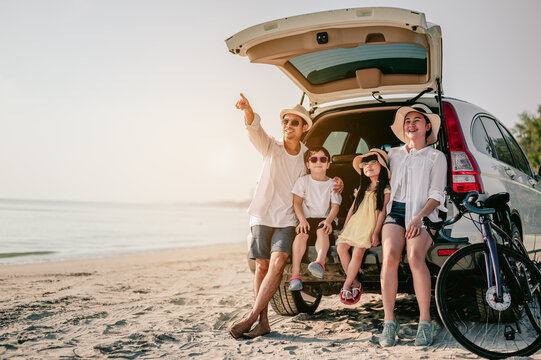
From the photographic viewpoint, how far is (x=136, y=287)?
23.5 ft

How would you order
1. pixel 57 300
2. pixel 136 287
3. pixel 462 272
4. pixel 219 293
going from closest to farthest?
pixel 462 272
pixel 57 300
pixel 219 293
pixel 136 287

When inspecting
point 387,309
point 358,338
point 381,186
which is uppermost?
point 381,186

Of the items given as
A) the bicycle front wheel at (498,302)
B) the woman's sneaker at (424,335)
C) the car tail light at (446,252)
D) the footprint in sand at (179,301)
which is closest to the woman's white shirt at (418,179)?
the car tail light at (446,252)

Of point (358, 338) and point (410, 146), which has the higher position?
point (410, 146)

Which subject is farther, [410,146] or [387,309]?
[410,146]

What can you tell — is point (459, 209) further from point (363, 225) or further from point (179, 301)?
point (179, 301)

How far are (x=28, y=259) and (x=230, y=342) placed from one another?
399 inches

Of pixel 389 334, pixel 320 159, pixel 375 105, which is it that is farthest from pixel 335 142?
pixel 389 334

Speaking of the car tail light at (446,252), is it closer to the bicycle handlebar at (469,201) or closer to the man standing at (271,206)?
the bicycle handlebar at (469,201)

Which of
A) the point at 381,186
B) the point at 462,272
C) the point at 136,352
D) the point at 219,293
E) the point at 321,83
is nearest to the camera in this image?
the point at 462,272

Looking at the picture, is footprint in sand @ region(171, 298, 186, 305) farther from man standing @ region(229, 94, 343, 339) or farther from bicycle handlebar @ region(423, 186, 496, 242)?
bicycle handlebar @ region(423, 186, 496, 242)

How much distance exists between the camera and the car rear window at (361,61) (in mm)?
4172

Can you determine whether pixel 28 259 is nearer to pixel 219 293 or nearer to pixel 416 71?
pixel 219 293

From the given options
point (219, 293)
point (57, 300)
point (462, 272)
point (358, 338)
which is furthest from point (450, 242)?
point (57, 300)
